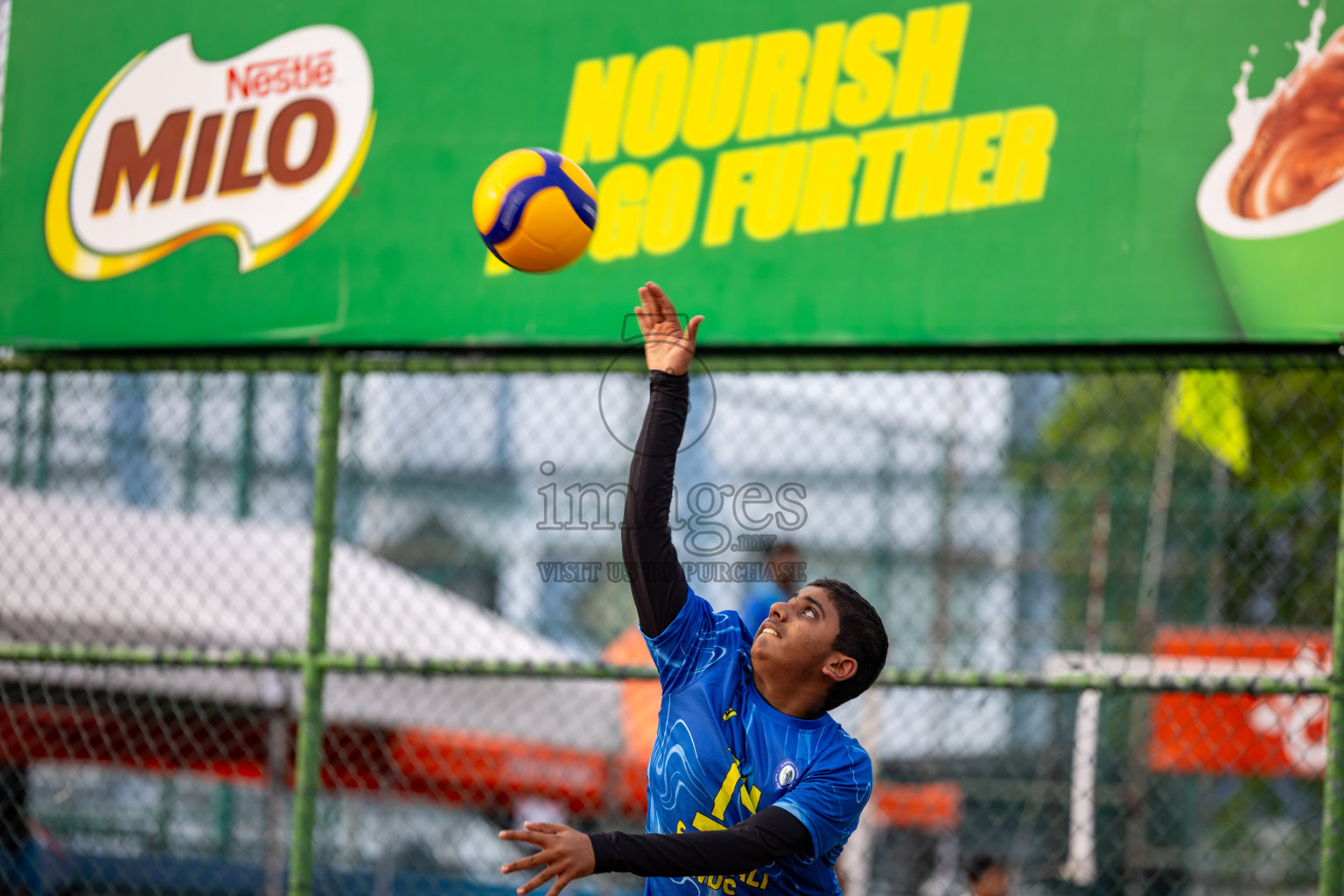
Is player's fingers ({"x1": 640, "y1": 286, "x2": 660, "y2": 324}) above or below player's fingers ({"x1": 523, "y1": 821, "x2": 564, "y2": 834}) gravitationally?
above

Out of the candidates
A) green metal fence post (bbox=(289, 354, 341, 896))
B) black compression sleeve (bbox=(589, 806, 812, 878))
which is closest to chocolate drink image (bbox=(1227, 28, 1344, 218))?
black compression sleeve (bbox=(589, 806, 812, 878))

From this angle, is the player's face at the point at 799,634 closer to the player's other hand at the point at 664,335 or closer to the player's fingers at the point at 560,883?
the player's other hand at the point at 664,335

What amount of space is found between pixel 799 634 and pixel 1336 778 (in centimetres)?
256

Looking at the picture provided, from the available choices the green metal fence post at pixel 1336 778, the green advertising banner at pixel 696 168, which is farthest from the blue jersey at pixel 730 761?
the green metal fence post at pixel 1336 778

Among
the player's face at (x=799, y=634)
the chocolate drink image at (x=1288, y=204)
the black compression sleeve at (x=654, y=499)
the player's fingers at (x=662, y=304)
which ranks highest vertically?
the chocolate drink image at (x=1288, y=204)

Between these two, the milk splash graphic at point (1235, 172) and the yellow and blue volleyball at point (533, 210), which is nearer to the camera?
the yellow and blue volleyball at point (533, 210)

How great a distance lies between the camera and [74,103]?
5.02m

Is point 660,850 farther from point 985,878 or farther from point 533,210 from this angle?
point 985,878

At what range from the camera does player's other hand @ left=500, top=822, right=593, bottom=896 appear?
85.8 inches

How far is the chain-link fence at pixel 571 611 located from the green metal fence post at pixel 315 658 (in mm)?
19

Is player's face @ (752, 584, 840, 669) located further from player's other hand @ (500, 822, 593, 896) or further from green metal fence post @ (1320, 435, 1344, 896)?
green metal fence post @ (1320, 435, 1344, 896)

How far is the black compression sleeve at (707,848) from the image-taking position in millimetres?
2285

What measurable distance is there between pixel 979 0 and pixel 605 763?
5.26 metres

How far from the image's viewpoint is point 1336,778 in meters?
4.04
